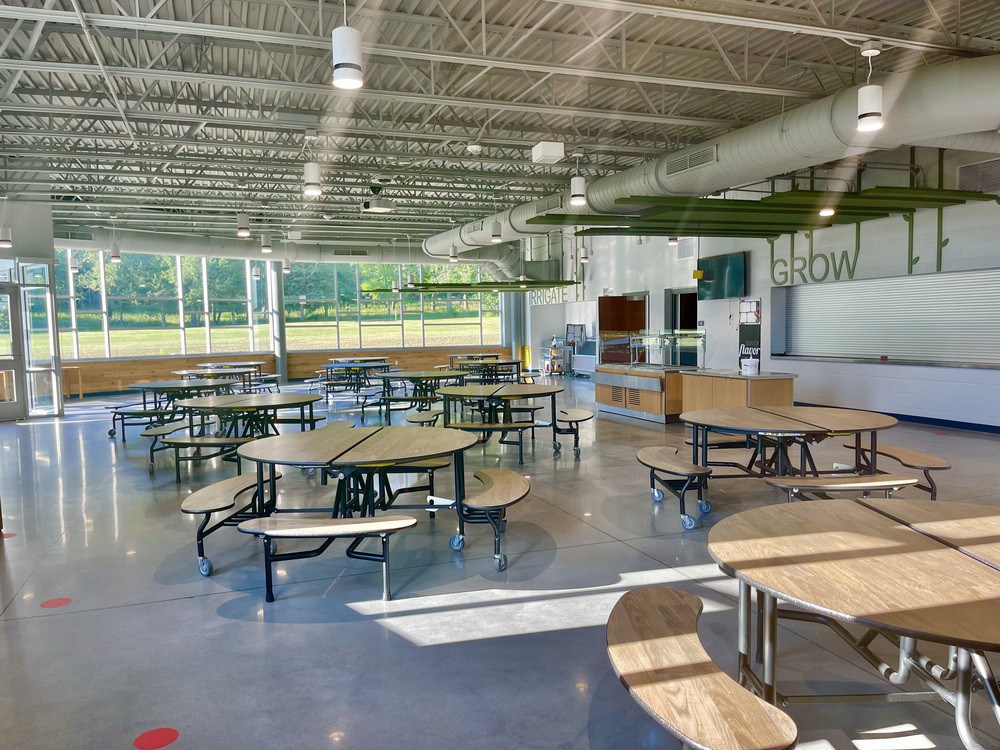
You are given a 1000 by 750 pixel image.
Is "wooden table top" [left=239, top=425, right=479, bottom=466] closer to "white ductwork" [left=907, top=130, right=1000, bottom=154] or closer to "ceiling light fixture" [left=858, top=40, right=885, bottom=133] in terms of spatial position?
"ceiling light fixture" [left=858, top=40, right=885, bottom=133]

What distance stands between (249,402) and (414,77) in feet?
13.0

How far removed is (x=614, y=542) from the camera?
4.58 meters

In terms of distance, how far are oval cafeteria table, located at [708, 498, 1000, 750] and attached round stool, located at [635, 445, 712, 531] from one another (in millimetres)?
2073

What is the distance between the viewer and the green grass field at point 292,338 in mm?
17969

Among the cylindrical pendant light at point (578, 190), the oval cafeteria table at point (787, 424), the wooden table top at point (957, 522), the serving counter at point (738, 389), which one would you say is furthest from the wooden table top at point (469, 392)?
the wooden table top at point (957, 522)

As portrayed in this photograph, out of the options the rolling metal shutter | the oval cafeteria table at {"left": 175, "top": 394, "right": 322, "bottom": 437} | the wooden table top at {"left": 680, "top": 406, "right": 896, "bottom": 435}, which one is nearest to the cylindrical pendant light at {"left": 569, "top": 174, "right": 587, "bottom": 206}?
the wooden table top at {"left": 680, "top": 406, "right": 896, "bottom": 435}

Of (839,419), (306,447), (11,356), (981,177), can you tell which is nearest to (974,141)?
(981,177)

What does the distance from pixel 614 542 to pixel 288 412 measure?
974 cm

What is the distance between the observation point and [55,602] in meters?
3.75

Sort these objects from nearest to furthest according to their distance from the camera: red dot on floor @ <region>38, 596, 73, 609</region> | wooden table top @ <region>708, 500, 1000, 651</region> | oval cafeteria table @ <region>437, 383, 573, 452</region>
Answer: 1. wooden table top @ <region>708, 500, 1000, 651</region>
2. red dot on floor @ <region>38, 596, 73, 609</region>
3. oval cafeteria table @ <region>437, 383, 573, 452</region>

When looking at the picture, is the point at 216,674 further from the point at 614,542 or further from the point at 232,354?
the point at 232,354

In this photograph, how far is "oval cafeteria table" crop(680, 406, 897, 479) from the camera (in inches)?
186

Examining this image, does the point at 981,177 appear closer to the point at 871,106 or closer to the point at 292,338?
the point at 871,106

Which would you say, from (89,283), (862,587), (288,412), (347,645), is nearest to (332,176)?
(288,412)
